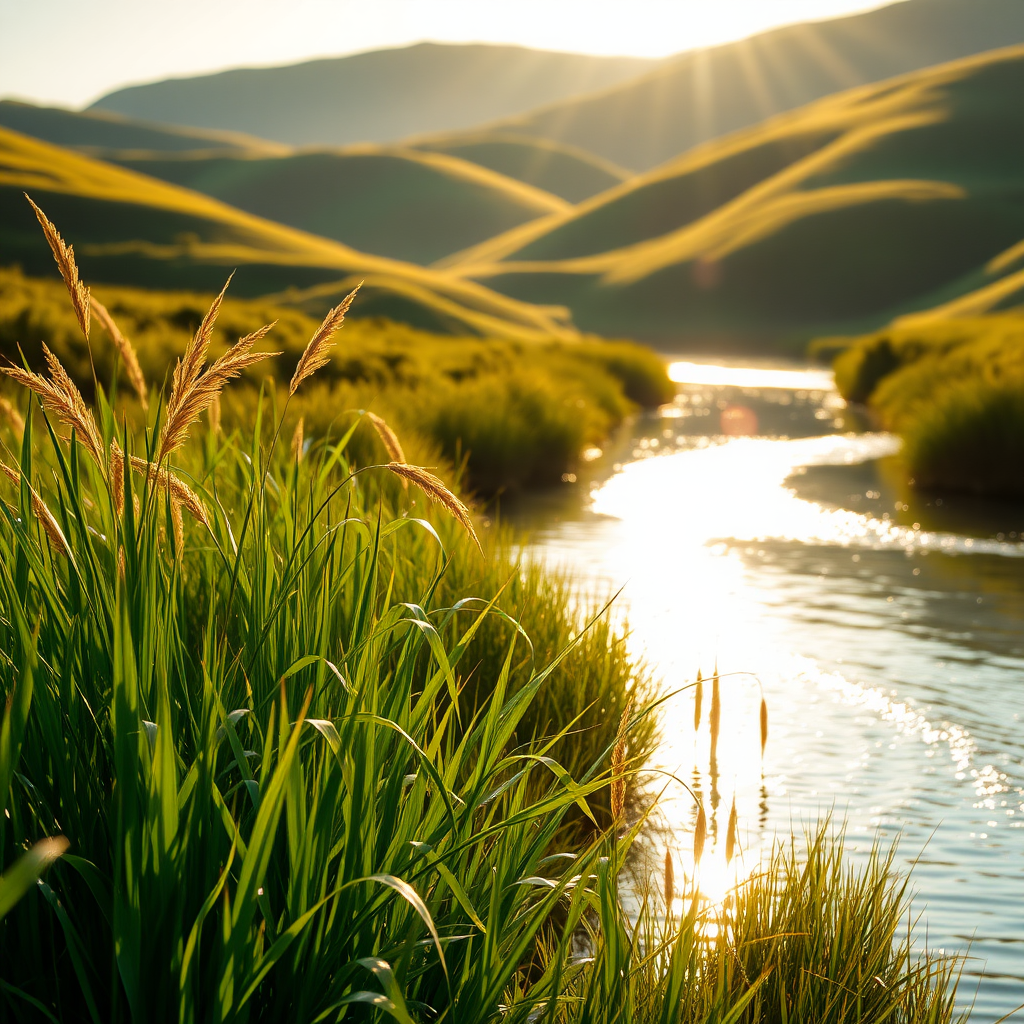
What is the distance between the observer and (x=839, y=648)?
894cm

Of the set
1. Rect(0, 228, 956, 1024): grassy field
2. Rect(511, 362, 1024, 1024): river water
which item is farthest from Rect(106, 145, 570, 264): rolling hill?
Rect(0, 228, 956, 1024): grassy field

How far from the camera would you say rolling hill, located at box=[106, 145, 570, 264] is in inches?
7461

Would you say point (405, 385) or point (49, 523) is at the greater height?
point (49, 523)

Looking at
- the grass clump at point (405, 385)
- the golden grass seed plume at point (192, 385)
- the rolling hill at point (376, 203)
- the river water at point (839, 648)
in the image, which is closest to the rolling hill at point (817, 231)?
the rolling hill at point (376, 203)

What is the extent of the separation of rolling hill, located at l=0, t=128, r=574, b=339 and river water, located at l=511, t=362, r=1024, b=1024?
1124 inches

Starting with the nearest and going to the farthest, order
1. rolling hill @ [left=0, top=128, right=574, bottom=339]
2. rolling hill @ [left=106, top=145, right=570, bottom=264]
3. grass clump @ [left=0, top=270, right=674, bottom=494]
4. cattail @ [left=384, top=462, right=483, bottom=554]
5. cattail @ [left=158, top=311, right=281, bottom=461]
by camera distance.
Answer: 1. cattail @ [left=158, top=311, right=281, bottom=461]
2. cattail @ [left=384, top=462, right=483, bottom=554]
3. grass clump @ [left=0, top=270, right=674, bottom=494]
4. rolling hill @ [left=0, top=128, right=574, bottom=339]
5. rolling hill @ [left=106, top=145, right=570, bottom=264]

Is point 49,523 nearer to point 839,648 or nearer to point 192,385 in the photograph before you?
point 192,385

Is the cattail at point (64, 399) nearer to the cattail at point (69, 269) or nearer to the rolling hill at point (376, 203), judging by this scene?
the cattail at point (69, 269)

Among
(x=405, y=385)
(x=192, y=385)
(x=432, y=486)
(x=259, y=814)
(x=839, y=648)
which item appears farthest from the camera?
(x=405, y=385)

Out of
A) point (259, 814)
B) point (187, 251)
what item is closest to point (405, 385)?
point (259, 814)

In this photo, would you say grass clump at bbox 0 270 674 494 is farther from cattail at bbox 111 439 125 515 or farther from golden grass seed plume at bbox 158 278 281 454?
golden grass seed plume at bbox 158 278 281 454

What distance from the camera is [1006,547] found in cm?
1305

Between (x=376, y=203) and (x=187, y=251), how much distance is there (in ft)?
467

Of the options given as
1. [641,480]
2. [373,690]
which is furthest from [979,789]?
[641,480]
